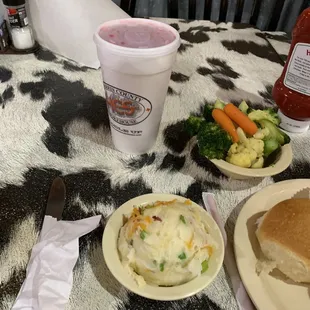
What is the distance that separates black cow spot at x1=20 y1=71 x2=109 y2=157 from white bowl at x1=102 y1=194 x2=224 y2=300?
29 cm

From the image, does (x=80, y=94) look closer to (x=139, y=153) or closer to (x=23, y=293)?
(x=139, y=153)

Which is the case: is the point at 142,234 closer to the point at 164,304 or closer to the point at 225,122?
the point at 164,304

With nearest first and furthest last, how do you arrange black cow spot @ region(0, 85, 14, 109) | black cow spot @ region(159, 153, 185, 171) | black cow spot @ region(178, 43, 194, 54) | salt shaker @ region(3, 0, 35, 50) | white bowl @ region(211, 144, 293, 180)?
1. white bowl @ region(211, 144, 293, 180)
2. black cow spot @ region(159, 153, 185, 171)
3. black cow spot @ region(0, 85, 14, 109)
4. salt shaker @ region(3, 0, 35, 50)
5. black cow spot @ region(178, 43, 194, 54)

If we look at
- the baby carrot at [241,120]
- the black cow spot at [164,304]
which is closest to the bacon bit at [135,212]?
the black cow spot at [164,304]

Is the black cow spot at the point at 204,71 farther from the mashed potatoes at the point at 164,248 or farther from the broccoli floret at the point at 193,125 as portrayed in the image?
the mashed potatoes at the point at 164,248

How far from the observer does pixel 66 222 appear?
69 cm

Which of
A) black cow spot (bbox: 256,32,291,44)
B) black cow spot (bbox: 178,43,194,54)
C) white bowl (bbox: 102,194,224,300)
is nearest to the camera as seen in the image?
white bowl (bbox: 102,194,224,300)

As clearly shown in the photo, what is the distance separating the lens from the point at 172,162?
34.9 inches

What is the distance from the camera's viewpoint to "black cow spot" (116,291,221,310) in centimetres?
60

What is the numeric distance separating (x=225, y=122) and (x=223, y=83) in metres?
0.38

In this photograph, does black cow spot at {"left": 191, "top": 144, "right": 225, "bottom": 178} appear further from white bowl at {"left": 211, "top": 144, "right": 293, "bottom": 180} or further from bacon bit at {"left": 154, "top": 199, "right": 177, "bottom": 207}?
bacon bit at {"left": 154, "top": 199, "right": 177, "bottom": 207}

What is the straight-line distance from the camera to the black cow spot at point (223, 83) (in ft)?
3.83

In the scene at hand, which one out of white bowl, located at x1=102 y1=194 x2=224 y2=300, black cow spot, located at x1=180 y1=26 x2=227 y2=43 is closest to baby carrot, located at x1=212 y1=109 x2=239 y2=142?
white bowl, located at x1=102 y1=194 x2=224 y2=300

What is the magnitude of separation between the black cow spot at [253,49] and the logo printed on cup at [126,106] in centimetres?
71
